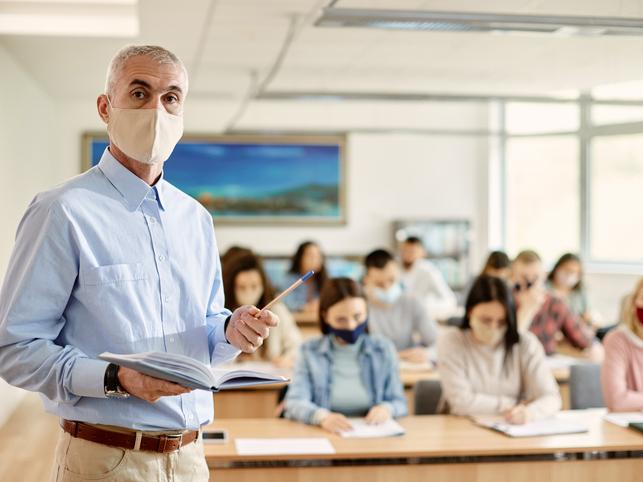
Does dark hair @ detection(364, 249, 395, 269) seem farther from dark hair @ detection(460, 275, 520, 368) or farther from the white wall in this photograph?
the white wall

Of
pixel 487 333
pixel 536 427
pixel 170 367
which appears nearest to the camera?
pixel 170 367

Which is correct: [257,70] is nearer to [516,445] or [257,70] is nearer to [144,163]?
[516,445]

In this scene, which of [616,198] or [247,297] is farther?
[616,198]

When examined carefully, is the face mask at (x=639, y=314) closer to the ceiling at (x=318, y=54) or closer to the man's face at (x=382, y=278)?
the ceiling at (x=318, y=54)

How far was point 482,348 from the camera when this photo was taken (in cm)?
452

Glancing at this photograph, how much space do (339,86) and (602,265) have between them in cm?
374

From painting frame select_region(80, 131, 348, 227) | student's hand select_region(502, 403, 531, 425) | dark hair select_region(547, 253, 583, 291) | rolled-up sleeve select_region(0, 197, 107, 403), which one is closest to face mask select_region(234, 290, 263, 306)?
student's hand select_region(502, 403, 531, 425)

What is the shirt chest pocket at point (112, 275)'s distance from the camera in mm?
1879

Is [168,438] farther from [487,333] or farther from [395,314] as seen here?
[395,314]

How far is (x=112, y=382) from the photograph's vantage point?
1.80m

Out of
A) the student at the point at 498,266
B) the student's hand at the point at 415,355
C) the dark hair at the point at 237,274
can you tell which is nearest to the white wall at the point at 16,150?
the dark hair at the point at 237,274

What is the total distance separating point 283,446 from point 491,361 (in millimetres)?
1381

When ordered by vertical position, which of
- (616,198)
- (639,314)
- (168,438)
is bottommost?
(168,438)

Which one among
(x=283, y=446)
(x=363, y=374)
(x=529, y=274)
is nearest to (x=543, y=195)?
(x=529, y=274)
